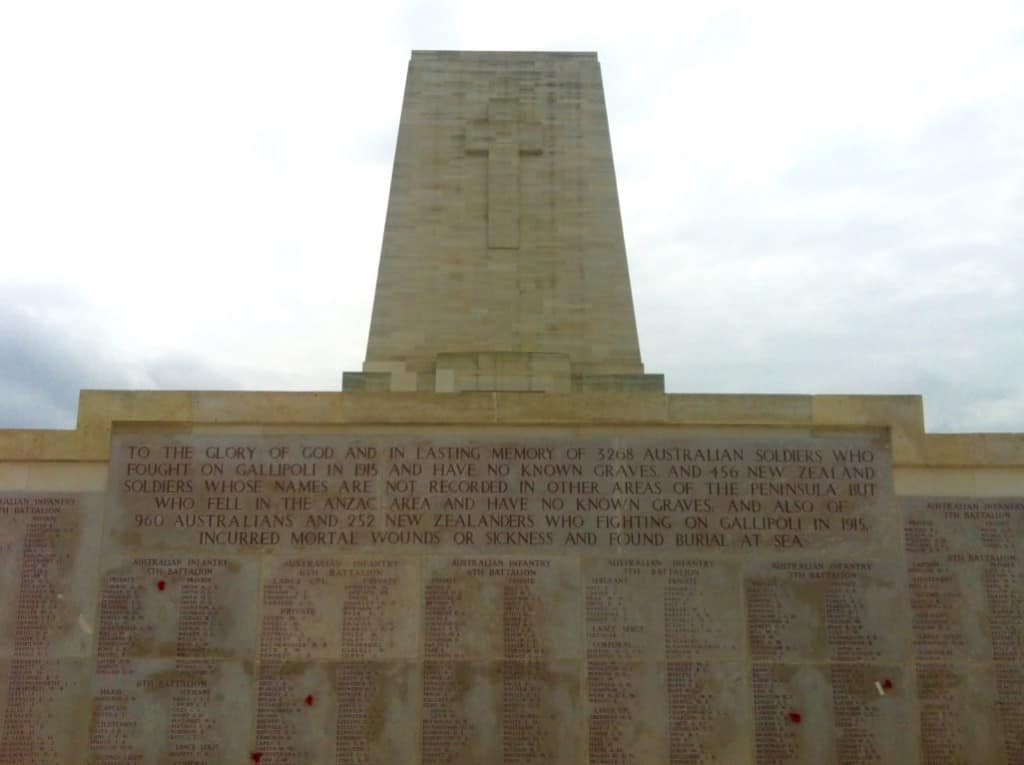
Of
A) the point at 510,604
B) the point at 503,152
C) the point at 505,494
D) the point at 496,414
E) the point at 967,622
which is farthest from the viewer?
the point at 503,152

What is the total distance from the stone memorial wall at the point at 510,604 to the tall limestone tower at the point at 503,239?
2.97 m

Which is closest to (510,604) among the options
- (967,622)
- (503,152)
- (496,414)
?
(496,414)

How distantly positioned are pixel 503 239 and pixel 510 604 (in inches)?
246

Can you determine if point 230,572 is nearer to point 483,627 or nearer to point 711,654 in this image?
point 483,627

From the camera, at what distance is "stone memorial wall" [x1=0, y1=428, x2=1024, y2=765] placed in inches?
371

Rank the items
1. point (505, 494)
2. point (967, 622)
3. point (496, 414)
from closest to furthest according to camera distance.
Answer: point (967, 622)
point (505, 494)
point (496, 414)

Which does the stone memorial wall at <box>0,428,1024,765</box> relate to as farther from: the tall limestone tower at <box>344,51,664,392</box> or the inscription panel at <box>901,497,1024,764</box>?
the tall limestone tower at <box>344,51,664,392</box>

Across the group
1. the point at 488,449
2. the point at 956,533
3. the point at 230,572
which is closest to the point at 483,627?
the point at 488,449

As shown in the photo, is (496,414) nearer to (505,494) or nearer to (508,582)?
(505,494)

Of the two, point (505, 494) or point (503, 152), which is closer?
point (505, 494)

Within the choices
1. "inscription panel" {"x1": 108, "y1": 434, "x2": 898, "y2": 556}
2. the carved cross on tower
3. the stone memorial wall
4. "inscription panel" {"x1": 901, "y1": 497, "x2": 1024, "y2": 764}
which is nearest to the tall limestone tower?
the carved cross on tower

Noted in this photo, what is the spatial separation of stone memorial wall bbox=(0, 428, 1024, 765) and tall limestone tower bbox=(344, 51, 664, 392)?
2.97 m

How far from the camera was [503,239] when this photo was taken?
1417cm

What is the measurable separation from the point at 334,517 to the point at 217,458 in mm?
1450
